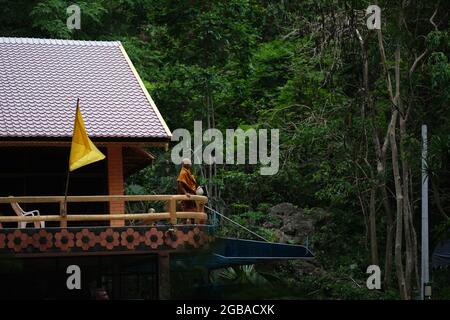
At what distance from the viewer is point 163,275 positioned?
20.9 meters

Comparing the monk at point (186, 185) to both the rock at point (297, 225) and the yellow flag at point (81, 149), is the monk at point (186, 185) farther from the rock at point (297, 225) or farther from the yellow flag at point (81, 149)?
the rock at point (297, 225)

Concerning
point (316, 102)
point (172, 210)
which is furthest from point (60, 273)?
point (316, 102)

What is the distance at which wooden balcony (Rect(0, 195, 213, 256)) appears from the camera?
19.9 metres

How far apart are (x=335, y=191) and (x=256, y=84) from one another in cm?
625

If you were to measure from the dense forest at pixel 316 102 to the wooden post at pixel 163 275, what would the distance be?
5.17 meters

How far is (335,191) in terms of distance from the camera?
29.9m

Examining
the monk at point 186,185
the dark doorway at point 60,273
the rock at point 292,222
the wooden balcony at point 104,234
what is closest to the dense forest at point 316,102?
the rock at point 292,222

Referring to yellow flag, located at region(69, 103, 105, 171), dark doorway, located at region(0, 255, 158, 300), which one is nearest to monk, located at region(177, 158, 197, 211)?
dark doorway, located at region(0, 255, 158, 300)

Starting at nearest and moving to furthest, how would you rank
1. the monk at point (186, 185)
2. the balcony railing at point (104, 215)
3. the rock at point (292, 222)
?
the balcony railing at point (104, 215)
the monk at point (186, 185)
the rock at point (292, 222)

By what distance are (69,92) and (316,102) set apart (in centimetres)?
907

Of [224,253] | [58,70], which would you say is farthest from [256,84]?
[224,253]

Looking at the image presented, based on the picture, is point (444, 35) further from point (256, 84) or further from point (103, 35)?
point (103, 35)

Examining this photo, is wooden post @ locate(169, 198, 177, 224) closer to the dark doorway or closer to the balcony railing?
the balcony railing

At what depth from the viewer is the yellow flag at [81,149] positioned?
19.7 m
